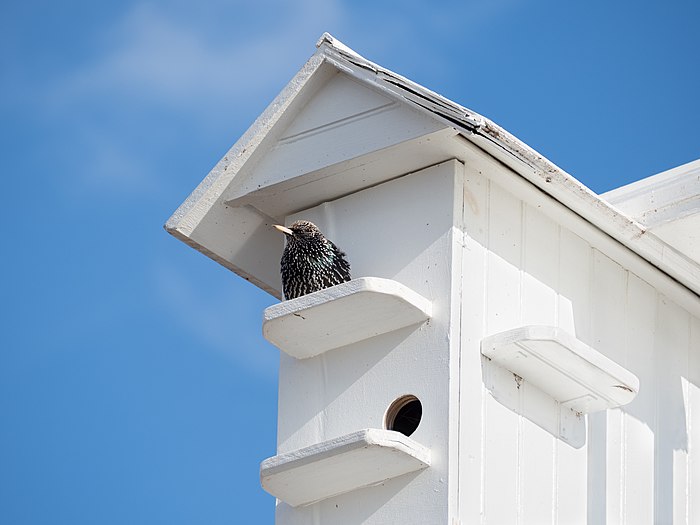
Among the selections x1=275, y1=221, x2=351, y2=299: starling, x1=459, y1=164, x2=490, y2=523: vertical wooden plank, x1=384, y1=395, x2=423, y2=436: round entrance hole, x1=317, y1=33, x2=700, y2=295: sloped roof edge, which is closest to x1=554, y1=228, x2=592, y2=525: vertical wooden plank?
x1=317, y1=33, x2=700, y2=295: sloped roof edge

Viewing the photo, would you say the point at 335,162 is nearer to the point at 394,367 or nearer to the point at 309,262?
the point at 309,262

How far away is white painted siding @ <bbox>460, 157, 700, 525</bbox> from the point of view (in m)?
6.13

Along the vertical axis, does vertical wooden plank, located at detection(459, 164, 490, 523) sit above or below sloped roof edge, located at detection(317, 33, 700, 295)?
below

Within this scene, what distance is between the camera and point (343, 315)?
6301mm

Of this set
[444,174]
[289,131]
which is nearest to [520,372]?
[444,174]

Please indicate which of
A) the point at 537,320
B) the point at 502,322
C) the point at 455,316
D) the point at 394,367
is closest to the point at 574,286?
the point at 537,320

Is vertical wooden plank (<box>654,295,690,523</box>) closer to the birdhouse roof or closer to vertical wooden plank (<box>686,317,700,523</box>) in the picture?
vertical wooden plank (<box>686,317,700,523</box>)

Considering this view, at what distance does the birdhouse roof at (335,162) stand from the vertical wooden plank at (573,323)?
13cm

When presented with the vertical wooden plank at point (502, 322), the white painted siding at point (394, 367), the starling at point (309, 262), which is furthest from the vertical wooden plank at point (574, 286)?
the starling at point (309, 262)

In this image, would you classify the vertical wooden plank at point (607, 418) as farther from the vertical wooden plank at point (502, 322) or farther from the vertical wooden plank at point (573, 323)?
the vertical wooden plank at point (502, 322)

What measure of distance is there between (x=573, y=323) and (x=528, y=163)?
24.3 inches

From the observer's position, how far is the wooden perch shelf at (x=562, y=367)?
611 cm

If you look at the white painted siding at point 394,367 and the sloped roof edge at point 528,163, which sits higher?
the sloped roof edge at point 528,163

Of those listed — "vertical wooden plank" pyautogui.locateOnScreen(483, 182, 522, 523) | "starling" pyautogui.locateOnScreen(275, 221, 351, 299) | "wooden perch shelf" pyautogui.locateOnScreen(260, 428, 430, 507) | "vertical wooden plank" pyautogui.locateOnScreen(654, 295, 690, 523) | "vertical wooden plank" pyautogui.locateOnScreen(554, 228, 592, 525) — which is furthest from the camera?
"vertical wooden plank" pyautogui.locateOnScreen(654, 295, 690, 523)
